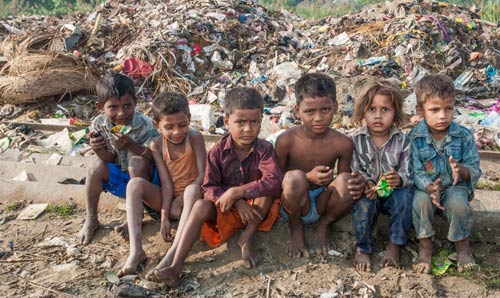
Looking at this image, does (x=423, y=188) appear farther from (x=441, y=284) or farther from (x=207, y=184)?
(x=207, y=184)

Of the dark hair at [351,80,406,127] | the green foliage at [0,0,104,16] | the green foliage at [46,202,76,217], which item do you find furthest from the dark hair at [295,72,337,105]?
the green foliage at [0,0,104,16]

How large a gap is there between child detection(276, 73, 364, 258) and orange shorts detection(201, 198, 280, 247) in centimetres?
11

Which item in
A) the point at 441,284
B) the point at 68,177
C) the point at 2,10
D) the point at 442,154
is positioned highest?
the point at 2,10

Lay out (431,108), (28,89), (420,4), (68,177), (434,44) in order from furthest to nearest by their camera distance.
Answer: (420,4), (434,44), (28,89), (68,177), (431,108)

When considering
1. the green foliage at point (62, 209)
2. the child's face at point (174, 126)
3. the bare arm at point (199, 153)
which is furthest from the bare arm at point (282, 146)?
→ the green foliage at point (62, 209)

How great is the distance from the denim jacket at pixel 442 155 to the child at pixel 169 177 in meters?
1.31

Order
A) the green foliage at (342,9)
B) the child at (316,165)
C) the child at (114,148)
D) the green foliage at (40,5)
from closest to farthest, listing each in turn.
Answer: the child at (316,165), the child at (114,148), the green foliage at (342,9), the green foliage at (40,5)

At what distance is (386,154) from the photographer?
292 centimetres

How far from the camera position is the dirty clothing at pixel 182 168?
3.13 meters

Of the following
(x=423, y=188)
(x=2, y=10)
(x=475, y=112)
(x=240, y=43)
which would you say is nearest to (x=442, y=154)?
(x=423, y=188)

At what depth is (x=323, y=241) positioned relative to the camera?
9.73 feet

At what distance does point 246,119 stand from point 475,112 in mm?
4405

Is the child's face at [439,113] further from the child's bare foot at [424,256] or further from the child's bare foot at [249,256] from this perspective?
the child's bare foot at [249,256]

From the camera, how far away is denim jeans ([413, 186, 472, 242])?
2711mm
